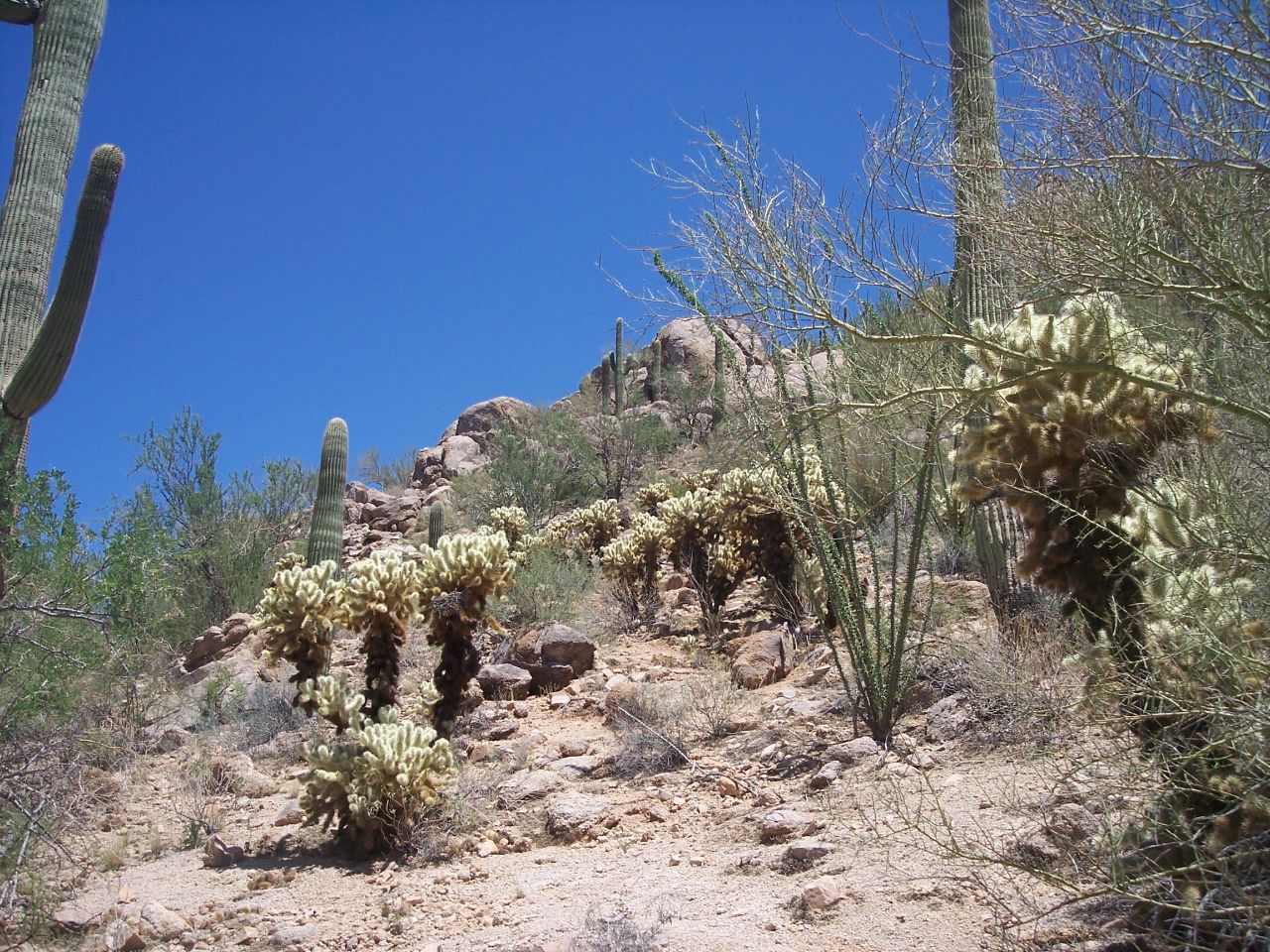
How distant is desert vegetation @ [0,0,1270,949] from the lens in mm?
3375

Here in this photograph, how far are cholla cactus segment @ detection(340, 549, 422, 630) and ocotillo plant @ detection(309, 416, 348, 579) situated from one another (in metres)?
5.40

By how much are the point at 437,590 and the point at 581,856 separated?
2.15m

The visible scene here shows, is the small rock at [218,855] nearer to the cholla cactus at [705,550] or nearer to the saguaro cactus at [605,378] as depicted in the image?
the cholla cactus at [705,550]

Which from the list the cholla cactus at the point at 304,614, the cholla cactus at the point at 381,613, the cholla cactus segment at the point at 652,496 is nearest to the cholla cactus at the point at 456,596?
the cholla cactus at the point at 381,613

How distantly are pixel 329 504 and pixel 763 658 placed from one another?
21.8ft

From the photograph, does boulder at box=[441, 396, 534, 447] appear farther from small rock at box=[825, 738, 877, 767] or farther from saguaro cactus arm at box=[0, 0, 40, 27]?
small rock at box=[825, 738, 877, 767]

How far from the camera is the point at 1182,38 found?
11.1ft

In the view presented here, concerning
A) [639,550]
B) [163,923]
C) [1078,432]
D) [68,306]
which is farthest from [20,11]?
[1078,432]

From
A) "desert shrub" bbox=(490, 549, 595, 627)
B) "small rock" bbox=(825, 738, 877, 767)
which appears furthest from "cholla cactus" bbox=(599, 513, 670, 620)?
"small rock" bbox=(825, 738, 877, 767)

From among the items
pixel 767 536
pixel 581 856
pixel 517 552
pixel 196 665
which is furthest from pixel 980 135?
pixel 196 665

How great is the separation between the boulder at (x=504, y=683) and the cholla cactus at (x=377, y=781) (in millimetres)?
2323

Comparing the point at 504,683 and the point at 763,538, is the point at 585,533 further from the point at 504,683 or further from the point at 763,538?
the point at 504,683

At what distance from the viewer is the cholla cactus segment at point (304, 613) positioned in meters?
7.09

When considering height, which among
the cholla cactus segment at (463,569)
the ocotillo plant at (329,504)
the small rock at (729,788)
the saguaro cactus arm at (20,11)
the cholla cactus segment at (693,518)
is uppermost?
the saguaro cactus arm at (20,11)
